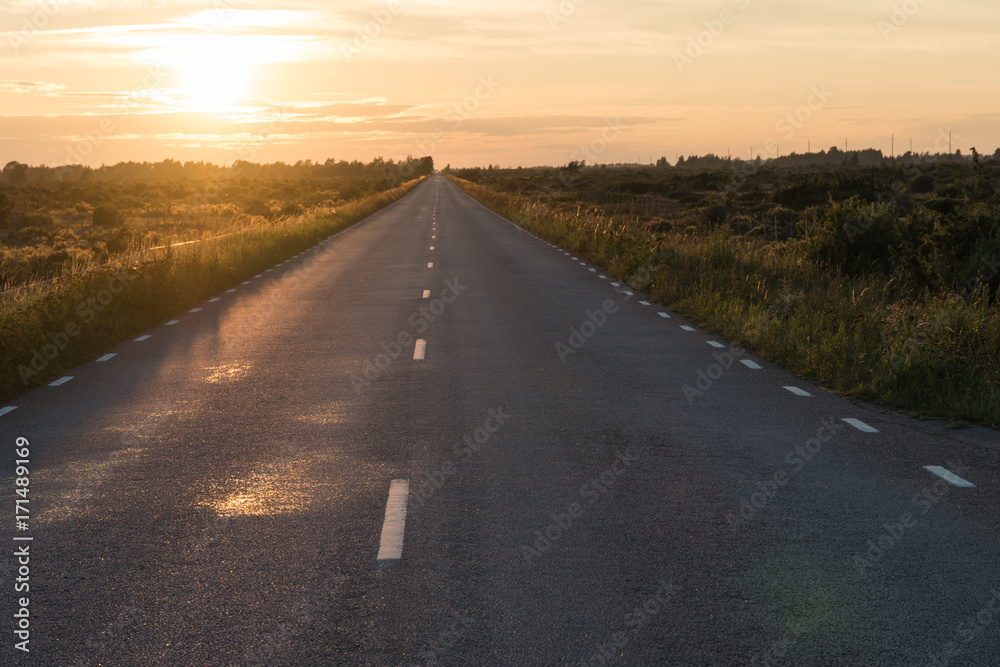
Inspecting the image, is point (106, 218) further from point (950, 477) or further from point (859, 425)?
point (950, 477)

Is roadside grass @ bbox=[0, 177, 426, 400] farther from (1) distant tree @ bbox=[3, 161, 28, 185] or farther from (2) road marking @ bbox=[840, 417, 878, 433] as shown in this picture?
(1) distant tree @ bbox=[3, 161, 28, 185]

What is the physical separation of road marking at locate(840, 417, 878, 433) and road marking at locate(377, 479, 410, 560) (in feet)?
13.4

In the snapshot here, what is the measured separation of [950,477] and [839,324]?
226 inches

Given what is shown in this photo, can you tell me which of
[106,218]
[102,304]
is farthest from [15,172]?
[102,304]

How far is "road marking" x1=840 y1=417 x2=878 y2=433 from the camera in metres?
7.61

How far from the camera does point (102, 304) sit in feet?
44.0

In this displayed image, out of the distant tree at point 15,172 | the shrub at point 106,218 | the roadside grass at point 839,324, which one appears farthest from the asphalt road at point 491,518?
the distant tree at point 15,172

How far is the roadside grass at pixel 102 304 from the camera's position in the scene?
33.9 ft

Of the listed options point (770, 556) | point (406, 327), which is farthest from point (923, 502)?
point (406, 327)

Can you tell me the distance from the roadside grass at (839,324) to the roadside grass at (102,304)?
8827mm

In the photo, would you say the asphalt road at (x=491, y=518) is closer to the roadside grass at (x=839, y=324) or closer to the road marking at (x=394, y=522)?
the road marking at (x=394, y=522)

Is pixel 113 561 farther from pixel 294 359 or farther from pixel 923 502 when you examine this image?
pixel 294 359

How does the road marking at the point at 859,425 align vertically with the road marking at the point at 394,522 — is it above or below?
above

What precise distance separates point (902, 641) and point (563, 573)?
161 cm
